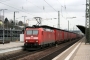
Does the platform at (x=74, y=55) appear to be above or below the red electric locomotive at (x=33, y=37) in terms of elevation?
below

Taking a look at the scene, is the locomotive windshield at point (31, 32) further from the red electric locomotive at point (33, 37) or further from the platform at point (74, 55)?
the platform at point (74, 55)

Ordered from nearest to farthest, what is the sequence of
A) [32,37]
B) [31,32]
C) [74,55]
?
[74,55]
[32,37]
[31,32]

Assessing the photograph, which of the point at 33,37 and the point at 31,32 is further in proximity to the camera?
the point at 31,32

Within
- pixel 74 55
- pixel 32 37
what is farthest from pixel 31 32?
pixel 74 55

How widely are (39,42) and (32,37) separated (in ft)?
3.66

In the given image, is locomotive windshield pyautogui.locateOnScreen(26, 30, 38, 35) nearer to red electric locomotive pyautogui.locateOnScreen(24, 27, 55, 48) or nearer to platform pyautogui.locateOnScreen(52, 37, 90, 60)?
red electric locomotive pyautogui.locateOnScreen(24, 27, 55, 48)

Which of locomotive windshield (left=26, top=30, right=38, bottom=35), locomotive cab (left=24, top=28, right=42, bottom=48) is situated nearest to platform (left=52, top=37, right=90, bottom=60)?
locomotive cab (left=24, top=28, right=42, bottom=48)

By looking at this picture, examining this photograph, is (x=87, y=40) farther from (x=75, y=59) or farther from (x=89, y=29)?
(x=75, y=59)

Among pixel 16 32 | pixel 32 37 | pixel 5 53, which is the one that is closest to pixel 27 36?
pixel 32 37

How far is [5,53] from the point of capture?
23.1m

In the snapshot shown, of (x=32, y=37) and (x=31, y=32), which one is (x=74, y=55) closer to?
(x=32, y=37)

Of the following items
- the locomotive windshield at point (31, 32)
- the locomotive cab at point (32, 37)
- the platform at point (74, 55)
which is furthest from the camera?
the locomotive windshield at point (31, 32)

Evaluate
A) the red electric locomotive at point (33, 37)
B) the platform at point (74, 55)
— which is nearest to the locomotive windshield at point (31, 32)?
the red electric locomotive at point (33, 37)

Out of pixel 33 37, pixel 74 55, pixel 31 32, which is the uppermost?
pixel 31 32
